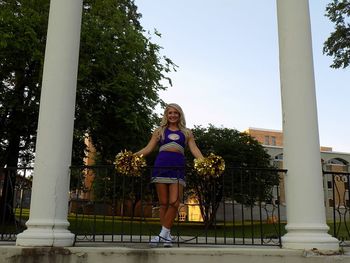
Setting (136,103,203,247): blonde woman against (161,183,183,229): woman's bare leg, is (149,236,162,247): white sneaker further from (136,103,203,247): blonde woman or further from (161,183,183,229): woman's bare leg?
(161,183,183,229): woman's bare leg

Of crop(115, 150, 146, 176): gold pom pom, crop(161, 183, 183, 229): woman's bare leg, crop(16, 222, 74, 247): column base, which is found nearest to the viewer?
crop(16, 222, 74, 247): column base

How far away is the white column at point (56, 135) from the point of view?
6441 mm

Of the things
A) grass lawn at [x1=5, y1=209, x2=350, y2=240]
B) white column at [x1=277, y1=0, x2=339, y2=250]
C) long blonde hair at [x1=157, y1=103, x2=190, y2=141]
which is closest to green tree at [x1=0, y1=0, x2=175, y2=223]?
grass lawn at [x1=5, y1=209, x2=350, y2=240]

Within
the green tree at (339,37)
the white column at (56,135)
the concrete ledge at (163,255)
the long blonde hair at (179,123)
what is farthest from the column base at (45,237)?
the green tree at (339,37)

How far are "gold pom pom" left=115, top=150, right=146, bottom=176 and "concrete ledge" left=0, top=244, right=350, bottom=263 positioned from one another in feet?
3.71

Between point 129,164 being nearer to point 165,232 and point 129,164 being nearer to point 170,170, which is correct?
point 170,170

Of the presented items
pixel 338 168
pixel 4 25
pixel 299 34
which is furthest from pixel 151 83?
pixel 338 168

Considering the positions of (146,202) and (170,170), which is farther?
(146,202)

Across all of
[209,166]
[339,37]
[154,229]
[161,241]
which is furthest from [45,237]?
[339,37]

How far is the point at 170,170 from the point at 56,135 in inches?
68.9

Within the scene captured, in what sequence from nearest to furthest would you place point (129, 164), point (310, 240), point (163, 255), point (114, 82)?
point (163, 255)
point (310, 240)
point (129, 164)
point (114, 82)

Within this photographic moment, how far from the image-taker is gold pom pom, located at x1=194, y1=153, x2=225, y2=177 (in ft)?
21.6

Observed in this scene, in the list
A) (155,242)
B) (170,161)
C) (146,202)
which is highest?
(170,161)

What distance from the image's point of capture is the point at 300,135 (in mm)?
6621
